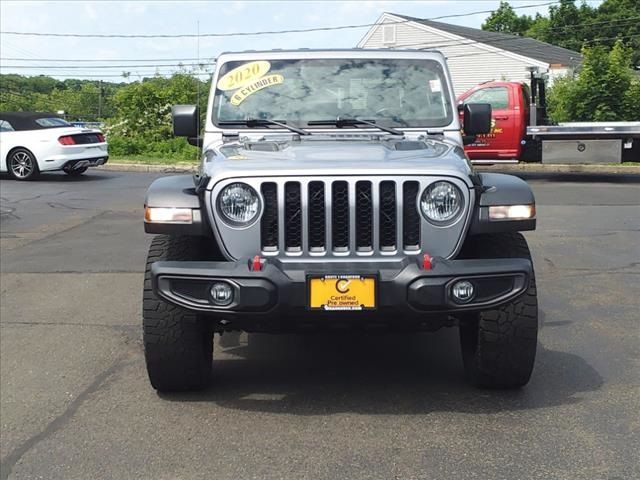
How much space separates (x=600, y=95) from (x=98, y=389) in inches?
700

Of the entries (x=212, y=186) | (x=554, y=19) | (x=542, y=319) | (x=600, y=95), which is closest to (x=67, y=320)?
(x=212, y=186)

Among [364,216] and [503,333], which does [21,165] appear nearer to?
[364,216]

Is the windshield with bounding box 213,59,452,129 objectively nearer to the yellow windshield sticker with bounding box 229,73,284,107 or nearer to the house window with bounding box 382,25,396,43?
the yellow windshield sticker with bounding box 229,73,284,107

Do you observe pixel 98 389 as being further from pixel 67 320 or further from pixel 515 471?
pixel 515 471

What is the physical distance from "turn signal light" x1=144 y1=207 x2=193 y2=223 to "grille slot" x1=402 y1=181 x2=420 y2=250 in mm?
1063

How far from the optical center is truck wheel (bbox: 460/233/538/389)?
4.10 metres

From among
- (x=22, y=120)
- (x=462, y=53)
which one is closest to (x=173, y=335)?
(x=22, y=120)

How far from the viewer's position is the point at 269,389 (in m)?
4.57

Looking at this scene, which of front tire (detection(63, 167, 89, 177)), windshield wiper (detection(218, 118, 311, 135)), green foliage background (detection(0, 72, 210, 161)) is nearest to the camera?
windshield wiper (detection(218, 118, 311, 135))

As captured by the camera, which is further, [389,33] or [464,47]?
[389,33]

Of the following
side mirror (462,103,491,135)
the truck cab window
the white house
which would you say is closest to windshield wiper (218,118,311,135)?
side mirror (462,103,491,135)

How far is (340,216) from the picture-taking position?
3.94m

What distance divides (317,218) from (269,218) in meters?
0.24

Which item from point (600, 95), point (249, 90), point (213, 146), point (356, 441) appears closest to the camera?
point (356, 441)
